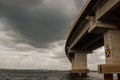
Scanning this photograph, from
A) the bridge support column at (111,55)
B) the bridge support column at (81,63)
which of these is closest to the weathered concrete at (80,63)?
the bridge support column at (81,63)

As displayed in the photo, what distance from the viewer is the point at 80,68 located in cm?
6462

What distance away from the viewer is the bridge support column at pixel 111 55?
25125mm

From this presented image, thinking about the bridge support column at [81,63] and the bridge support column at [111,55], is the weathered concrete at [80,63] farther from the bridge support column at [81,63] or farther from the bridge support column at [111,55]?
the bridge support column at [111,55]

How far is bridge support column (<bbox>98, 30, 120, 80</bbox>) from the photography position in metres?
25.1

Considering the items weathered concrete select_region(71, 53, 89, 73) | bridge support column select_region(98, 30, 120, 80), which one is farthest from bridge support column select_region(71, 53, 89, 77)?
bridge support column select_region(98, 30, 120, 80)

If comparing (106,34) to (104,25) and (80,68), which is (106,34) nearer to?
(104,25)

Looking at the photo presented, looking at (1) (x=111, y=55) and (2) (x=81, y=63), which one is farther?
(2) (x=81, y=63)

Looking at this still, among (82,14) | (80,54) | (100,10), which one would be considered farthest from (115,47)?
(80,54)

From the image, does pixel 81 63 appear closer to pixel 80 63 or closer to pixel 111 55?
pixel 80 63

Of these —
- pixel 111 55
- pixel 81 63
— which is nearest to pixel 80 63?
pixel 81 63

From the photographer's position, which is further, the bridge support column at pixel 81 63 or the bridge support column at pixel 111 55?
the bridge support column at pixel 81 63

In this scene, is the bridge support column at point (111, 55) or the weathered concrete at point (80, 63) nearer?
the bridge support column at point (111, 55)

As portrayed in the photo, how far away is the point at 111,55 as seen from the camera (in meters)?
26.3

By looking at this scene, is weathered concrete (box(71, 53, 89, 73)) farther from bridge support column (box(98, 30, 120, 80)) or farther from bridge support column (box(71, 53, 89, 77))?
bridge support column (box(98, 30, 120, 80))
